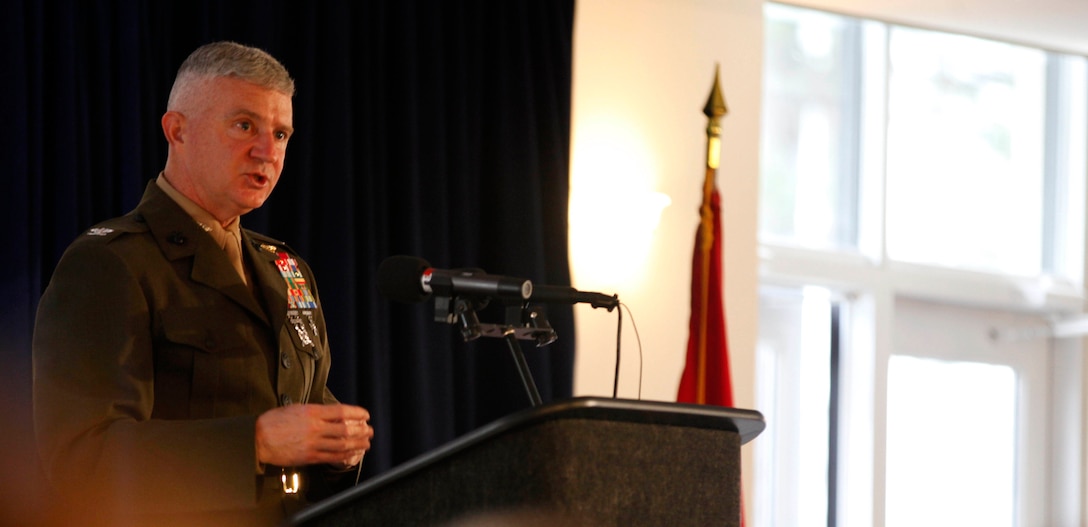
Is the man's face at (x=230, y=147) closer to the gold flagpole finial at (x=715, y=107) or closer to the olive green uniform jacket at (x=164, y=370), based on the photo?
the olive green uniform jacket at (x=164, y=370)

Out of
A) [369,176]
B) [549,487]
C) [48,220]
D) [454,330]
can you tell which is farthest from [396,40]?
[549,487]

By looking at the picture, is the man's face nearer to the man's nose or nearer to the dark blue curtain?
the man's nose

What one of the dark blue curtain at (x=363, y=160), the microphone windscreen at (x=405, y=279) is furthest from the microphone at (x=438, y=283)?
the dark blue curtain at (x=363, y=160)

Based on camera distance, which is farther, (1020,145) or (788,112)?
(1020,145)

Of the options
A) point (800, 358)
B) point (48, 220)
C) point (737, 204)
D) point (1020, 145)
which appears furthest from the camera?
point (1020, 145)

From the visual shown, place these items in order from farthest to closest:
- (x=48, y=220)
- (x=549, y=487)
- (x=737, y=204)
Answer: (x=737, y=204)
(x=48, y=220)
(x=549, y=487)

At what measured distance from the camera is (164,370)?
175 cm

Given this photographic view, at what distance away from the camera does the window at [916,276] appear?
5.54 metres

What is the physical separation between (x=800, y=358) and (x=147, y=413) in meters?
4.24

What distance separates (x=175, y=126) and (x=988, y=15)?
164 inches

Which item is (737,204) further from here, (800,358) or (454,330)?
(454,330)

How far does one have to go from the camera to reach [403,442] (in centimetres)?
416

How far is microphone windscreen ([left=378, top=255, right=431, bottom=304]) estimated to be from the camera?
1.68 m

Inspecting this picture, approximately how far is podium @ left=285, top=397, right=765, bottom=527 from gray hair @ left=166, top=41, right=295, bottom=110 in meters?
0.85
